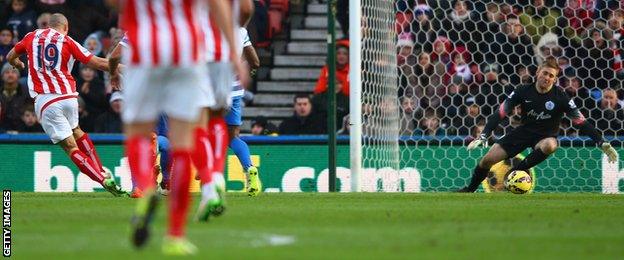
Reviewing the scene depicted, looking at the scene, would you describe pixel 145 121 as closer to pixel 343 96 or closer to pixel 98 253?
pixel 98 253

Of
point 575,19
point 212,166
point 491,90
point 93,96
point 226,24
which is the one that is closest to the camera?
point 226,24

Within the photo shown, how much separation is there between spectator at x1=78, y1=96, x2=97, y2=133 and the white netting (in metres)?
4.65

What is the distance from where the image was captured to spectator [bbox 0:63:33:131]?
18.9m

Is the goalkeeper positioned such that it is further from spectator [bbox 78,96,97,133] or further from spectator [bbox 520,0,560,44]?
spectator [bbox 78,96,97,133]

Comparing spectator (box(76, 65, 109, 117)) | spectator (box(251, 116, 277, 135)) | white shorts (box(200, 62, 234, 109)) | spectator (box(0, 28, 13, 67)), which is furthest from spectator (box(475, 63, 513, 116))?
white shorts (box(200, 62, 234, 109))

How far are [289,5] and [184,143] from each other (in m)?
14.3

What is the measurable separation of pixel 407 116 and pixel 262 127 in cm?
226

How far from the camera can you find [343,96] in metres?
18.6

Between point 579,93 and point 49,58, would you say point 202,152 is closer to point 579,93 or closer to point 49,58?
point 49,58

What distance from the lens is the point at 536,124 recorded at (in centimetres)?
1552

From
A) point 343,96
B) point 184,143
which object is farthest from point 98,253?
point 343,96

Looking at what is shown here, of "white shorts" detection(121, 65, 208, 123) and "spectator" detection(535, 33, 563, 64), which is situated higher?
"spectator" detection(535, 33, 563, 64)

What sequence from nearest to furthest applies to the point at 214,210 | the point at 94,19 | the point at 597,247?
the point at 597,247
the point at 214,210
the point at 94,19

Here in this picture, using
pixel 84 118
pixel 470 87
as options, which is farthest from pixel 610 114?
pixel 84 118
